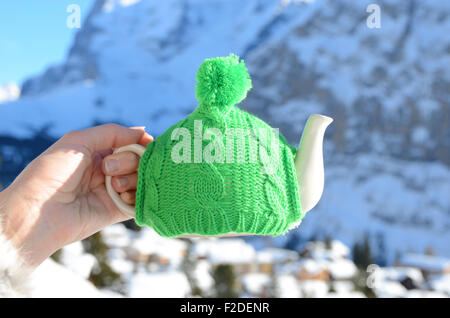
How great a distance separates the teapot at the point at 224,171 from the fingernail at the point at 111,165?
0.04 m

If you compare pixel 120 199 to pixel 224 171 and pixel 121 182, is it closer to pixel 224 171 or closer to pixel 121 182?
pixel 121 182

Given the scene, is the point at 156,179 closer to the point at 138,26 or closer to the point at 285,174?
the point at 285,174

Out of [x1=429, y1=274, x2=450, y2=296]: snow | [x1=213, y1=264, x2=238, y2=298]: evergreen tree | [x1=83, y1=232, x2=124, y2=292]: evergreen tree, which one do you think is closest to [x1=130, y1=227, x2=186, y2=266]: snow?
[x1=213, y1=264, x2=238, y2=298]: evergreen tree

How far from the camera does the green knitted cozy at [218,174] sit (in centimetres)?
70

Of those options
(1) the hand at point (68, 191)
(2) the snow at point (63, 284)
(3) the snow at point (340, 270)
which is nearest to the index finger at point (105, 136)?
(1) the hand at point (68, 191)

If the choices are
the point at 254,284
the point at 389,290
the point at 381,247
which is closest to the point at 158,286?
the point at 254,284

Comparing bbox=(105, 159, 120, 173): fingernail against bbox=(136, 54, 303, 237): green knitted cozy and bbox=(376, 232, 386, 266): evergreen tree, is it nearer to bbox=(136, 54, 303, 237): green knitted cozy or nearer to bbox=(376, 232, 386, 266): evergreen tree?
bbox=(136, 54, 303, 237): green knitted cozy

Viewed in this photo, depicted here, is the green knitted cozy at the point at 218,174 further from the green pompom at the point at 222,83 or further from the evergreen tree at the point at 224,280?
the evergreen tree at the point at 224,280

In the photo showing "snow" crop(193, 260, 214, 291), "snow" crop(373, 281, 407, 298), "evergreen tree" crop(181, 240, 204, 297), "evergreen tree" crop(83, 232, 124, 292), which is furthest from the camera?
"snow" crop(373, 281, 407, 298)

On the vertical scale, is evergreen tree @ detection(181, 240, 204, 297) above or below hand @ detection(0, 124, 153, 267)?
below

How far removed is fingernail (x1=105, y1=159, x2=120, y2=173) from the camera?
764mm

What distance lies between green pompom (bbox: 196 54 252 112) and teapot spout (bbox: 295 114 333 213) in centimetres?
13

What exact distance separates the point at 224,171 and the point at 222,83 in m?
0.14

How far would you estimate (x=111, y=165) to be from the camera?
77cm
